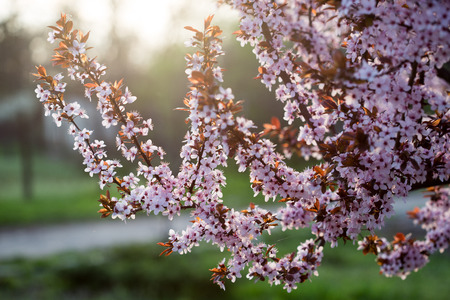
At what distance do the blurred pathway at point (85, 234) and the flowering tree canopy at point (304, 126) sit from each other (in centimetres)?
762

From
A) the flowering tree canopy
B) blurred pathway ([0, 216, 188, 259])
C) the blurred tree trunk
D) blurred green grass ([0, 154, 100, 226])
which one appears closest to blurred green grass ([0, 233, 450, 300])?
blurred pathway ([0, 216, 188, 259])

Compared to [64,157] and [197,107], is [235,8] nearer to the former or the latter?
[197,107]

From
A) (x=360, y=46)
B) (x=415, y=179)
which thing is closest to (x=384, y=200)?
(x=415, y=179)

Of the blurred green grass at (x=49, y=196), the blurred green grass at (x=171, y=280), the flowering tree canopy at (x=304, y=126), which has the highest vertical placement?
the blurred green grass at (x=49, y=196)

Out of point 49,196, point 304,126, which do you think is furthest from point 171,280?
point 49,196

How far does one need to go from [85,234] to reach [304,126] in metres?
10.5

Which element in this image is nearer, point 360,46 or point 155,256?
point 360,46

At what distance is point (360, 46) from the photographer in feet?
8.57

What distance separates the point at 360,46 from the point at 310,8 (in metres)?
0.48

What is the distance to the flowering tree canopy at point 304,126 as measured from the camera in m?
2.25

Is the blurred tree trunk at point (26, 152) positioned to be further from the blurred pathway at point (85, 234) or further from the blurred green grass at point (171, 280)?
the blurred green grass at point (171, 280)

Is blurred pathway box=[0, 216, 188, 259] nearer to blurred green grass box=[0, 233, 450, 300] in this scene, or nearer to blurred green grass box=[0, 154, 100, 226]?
blurred green grass box=[0, 154, 100, 226]

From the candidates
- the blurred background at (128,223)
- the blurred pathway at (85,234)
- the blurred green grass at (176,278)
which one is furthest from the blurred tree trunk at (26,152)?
the blurred green grass at (176,278)

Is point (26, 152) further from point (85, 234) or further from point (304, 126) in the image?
point (304, 126)
